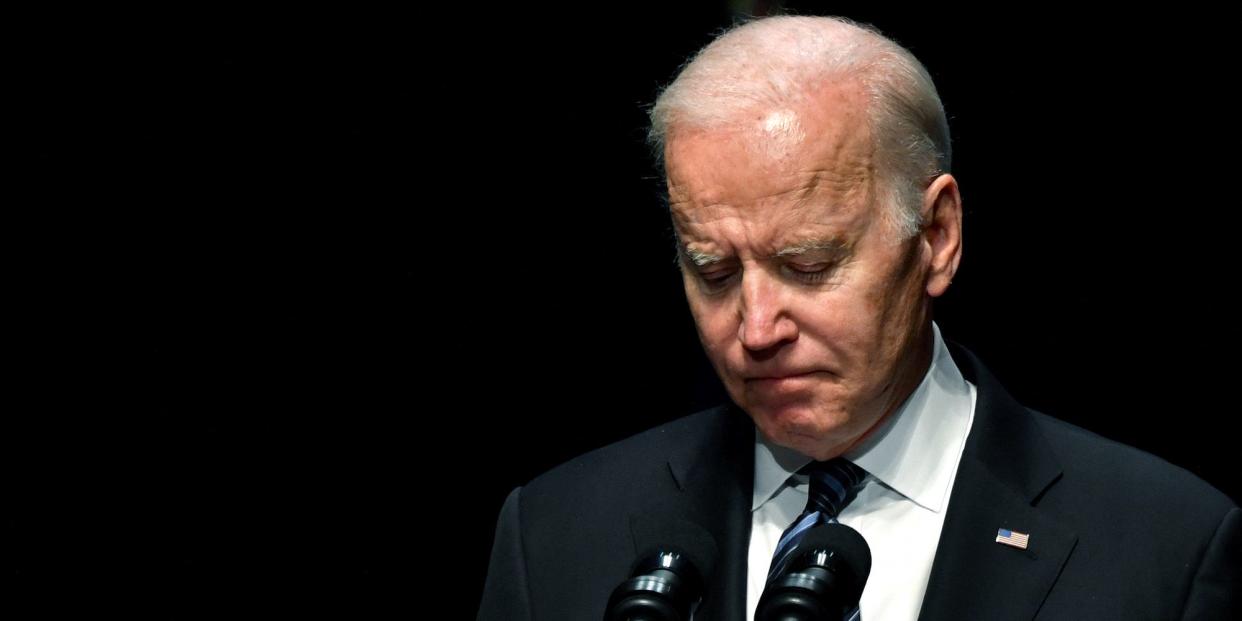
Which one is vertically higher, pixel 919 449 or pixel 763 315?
pixel 763 315

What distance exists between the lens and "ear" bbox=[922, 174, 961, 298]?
8.24 ft

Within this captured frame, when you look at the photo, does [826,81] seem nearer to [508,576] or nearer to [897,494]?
[897,494]

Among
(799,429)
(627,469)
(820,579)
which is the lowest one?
(627,469)

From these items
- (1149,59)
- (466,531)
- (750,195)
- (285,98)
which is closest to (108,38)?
(285,98)

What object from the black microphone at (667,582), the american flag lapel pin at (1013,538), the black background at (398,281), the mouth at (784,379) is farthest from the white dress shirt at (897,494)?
the black background at (398,281)

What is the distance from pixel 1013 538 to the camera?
247cm

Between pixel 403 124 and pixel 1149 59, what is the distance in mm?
1604

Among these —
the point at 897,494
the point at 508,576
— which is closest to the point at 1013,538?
the point at 897,494

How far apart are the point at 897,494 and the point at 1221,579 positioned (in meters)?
0.51

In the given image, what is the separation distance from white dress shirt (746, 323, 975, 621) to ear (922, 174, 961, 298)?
168 mm

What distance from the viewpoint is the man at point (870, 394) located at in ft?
7.82

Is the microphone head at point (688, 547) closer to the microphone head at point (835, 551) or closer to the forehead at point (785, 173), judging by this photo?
the microphone head at point (835, 551)

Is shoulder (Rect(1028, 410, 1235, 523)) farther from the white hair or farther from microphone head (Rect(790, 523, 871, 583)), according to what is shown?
microphone head (Rect(790, 523, 871, 583))

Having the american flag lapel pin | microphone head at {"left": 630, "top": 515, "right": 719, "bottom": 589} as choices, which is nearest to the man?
the american flag lapel pin
